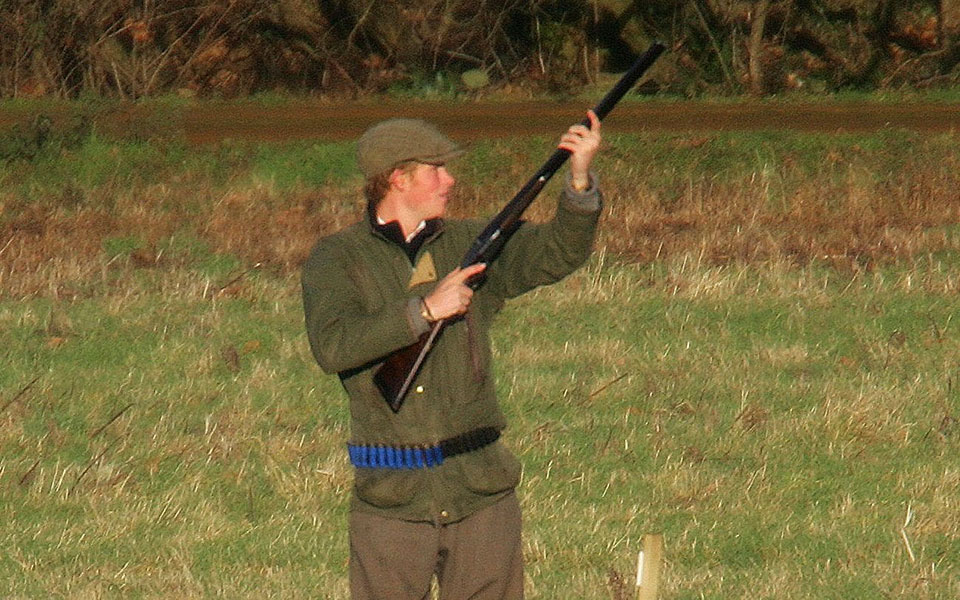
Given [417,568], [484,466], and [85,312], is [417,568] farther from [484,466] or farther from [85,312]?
[85,312]

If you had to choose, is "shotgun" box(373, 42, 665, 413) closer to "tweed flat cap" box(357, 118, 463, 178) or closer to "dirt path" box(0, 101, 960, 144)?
"tweed flat cap" box(357, 118, 463, 178)

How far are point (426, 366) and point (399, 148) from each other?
54 cm

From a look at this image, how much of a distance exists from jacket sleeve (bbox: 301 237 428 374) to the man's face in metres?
0.22

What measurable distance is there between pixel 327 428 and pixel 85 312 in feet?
11.2

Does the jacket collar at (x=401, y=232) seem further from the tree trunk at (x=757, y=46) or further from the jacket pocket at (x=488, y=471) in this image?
the tree trunk at (x=757, y=46)

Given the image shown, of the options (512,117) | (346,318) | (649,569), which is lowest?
(512,117)

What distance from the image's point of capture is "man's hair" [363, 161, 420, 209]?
4.29 m

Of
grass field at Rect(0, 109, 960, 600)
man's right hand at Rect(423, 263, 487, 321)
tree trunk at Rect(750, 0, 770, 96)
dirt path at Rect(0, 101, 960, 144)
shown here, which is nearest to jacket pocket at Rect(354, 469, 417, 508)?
man's right hand at Rect(423, 263, 487, 321)

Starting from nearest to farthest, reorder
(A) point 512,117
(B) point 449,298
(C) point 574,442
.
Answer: (B) point 449,298, (C) point 574,442, (A) point 512,117

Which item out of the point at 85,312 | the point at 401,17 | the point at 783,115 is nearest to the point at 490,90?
the point at 401,17

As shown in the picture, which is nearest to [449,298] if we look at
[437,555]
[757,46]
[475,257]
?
[475,257]

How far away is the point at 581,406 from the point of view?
331 inches

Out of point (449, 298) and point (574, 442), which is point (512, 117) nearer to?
point (574, 442)

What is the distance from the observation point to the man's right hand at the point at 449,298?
4.10m
